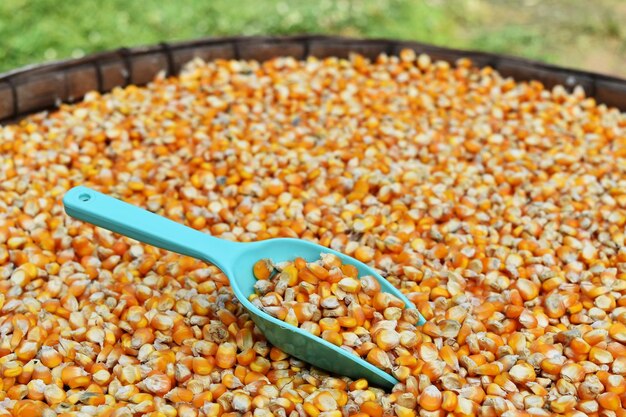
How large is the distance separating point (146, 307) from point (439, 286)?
95 centimetres

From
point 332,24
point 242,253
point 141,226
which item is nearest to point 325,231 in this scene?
point 242,253

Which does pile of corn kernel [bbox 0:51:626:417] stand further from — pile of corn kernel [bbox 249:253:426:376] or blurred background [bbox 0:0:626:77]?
A: blurred background [bbox 0:0:626:77]

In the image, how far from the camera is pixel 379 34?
495cm

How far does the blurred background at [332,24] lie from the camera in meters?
4.47

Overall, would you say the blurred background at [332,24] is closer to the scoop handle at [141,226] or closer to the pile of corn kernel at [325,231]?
the pile of corn kernel at [325,231]

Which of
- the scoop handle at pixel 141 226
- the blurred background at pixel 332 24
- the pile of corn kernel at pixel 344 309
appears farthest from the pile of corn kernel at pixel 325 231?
the blurred background at pixel 332 24

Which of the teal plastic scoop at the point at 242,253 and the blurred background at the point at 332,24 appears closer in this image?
the teal plastic scoop at the point at 242,253

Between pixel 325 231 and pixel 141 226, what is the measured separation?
0.72 metres

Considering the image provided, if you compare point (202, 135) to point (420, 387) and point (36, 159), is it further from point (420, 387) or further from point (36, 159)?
Result: point (420, 387)

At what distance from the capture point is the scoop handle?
1880 mm

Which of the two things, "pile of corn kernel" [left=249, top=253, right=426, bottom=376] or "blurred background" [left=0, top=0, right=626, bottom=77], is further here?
"blurred background" [left=0, top=0, right=626, bottom=77]

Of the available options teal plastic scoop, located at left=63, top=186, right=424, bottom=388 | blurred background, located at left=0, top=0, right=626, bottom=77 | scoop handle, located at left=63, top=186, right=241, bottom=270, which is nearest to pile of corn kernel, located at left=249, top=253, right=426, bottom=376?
teal plastic scoop, located at left=63, top=186, right=424, bottom=388

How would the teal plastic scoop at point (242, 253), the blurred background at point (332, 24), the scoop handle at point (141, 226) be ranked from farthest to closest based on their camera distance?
the blurred background at point (332, 24)
the scoop handle at point (141, 226)
the teal plastic scoop at point (242, 253)

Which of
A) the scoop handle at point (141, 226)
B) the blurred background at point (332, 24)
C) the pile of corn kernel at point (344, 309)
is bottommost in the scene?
the blurred background at point (332, 24)
